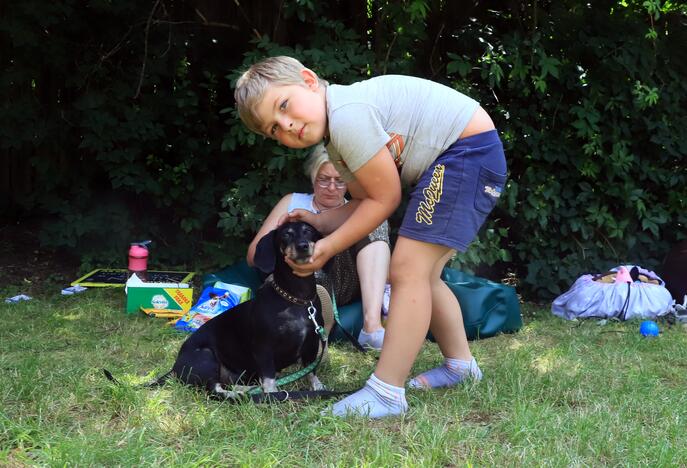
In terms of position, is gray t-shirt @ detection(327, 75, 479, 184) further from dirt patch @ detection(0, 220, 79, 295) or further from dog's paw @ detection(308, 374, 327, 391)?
dirt patch @ detection(0, 220, 79, 295)

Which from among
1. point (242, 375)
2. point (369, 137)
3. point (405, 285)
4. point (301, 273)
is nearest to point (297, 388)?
point (242, 375)

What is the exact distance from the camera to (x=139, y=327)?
13.0 feet

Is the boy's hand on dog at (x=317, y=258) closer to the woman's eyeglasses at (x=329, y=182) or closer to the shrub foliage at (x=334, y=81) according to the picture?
the woman's eyeglasses at (x=329, y=182)

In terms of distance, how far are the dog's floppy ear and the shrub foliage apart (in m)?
1.82

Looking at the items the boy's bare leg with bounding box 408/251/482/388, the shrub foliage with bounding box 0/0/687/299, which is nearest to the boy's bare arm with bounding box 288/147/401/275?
the boy's bare leg with bounding box 408/251/482/388

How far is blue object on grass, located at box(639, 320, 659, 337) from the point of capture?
3.94m

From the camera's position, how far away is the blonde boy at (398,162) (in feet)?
7.61

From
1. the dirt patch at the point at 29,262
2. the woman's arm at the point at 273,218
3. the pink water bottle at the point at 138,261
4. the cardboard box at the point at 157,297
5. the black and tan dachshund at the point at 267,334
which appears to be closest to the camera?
the black and tan dachshund at the point at 267,334

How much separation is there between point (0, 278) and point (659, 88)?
516 centimetres

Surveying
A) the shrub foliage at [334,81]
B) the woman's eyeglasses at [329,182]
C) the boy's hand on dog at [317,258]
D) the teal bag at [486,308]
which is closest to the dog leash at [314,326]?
the boy's hand on dog at [317,258]

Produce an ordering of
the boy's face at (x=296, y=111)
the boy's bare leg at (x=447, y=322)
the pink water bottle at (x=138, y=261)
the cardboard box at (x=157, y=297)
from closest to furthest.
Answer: the boy's face at (x=296, y=111) < the boy's bare leg at (x=447, y=322) < the cardboard box at (x=157, y=297) < the pink water bottle at (x=138, y=261)

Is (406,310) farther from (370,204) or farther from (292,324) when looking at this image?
(292,324)

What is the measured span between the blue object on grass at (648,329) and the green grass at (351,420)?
1.45ft

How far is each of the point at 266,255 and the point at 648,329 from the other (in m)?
2.38
